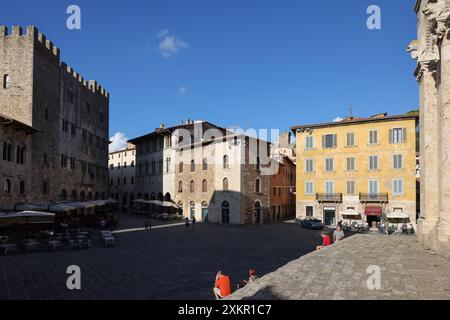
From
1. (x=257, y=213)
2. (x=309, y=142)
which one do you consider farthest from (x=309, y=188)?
(x=257, y=213)

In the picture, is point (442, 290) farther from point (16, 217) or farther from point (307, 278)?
point (16, 217)

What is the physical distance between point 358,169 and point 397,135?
195 inches

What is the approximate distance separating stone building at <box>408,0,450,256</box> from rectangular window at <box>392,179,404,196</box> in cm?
1995

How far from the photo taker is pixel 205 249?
19891mm

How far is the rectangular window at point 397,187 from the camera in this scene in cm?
3397

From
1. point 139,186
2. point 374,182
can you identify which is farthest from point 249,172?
point 139,186

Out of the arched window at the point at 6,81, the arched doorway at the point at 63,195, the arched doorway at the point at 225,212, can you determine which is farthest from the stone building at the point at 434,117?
the arched doorway at the point at 63,195

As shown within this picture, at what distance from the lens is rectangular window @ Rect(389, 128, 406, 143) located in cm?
3431

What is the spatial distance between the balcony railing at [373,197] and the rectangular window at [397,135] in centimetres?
545

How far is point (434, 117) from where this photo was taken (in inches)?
583

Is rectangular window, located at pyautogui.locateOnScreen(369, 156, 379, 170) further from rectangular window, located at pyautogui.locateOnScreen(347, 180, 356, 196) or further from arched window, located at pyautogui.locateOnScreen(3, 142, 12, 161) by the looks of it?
arched window, located at pyautogui.locateOnScreen(3, 142, 12, 161)

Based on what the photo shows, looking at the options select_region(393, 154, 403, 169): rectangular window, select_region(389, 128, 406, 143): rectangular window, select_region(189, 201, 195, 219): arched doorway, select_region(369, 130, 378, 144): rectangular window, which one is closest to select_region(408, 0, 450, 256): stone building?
select_region(389, 128, 406, 143): rectangular window

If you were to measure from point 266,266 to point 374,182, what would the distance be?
79.8 ft

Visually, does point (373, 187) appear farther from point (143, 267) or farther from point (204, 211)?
point (143, 267)
